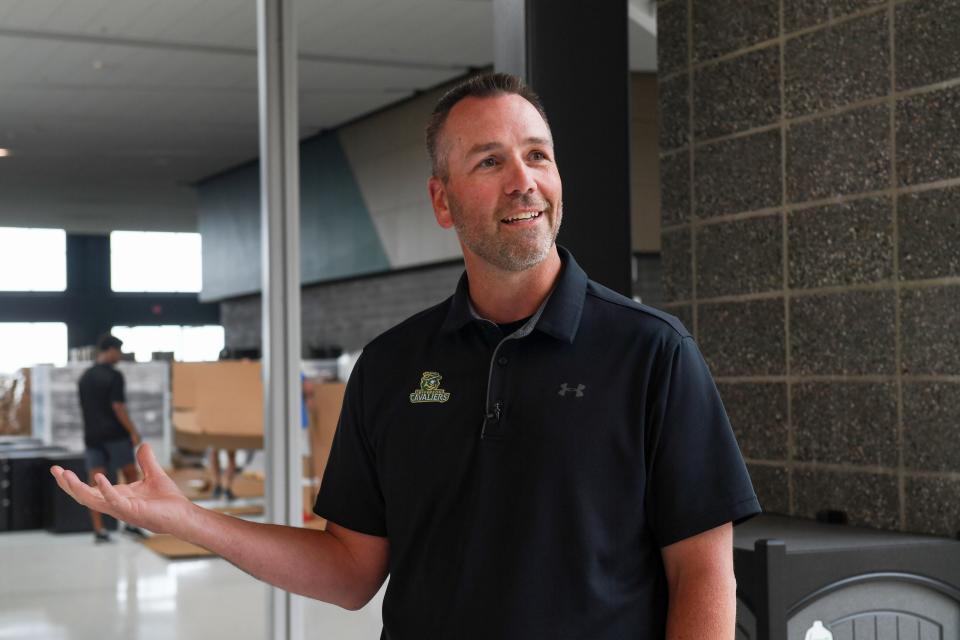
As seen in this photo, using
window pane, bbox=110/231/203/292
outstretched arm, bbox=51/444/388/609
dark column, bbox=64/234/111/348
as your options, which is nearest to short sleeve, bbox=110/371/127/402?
outstretched arm, bbox=51/444/388/609

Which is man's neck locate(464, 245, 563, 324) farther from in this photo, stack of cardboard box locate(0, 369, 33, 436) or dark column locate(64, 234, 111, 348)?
dark column locate(64, 234, 111, 348)

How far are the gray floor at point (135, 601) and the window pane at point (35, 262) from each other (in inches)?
626

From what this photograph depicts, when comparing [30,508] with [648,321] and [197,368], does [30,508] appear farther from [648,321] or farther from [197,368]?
[648,321]

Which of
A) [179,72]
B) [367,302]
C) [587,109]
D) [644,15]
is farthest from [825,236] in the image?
[367,302]

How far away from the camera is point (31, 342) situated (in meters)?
24.6

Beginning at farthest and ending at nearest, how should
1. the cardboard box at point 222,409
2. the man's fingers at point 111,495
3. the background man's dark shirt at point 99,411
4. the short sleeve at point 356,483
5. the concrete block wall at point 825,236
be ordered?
the cardboard box at point 222,409, the background man's dark shirt at point 99,411, the concrete block wall at point 825,236, the short sleeve at point 356,483, the man's fingers at point 111,495

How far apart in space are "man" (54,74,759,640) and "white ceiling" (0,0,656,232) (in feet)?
22.1

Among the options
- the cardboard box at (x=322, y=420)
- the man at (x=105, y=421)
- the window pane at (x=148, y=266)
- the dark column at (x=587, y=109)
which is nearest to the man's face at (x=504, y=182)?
the dark column at (x=587, y=109)

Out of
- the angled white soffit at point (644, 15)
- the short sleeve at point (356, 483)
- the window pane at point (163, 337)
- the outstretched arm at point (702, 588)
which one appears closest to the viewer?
the outstretched arm at point (702, 588)

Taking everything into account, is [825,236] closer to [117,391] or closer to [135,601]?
[135,601]

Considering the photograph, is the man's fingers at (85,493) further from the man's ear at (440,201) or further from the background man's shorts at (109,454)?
the background man's shorts at (109,454)

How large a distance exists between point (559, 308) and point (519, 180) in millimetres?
154

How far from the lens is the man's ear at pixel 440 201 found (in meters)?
1.44

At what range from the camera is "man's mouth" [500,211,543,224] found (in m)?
1.34
